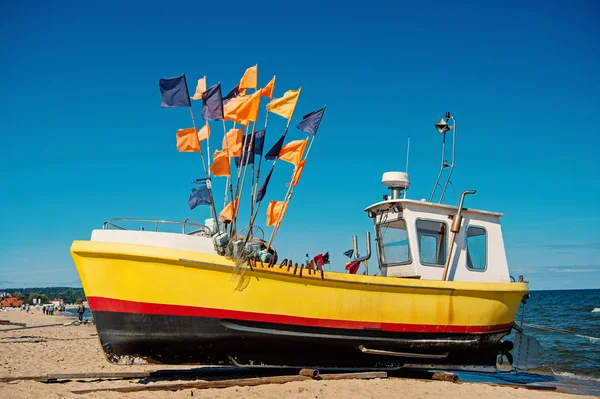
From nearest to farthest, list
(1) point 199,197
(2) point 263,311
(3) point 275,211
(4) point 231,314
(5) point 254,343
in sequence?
(4) point 231,314 → (2) point 263,311 → (5) point 254,343 → (3) point 275,211 → (1) point 199,197

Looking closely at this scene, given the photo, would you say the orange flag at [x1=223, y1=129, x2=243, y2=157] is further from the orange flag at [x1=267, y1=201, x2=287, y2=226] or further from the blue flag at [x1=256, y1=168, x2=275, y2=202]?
the orange flag at [x1=267, y1=201, x2=287, y2=226]

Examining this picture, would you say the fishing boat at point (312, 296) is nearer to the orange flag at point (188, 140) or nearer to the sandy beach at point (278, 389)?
the sandy beach at point (278, 389)

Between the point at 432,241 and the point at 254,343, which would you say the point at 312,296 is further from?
the point at 432,241

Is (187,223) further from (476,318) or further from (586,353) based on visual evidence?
(586,353)

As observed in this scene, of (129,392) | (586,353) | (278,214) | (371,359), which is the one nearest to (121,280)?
(129,392)

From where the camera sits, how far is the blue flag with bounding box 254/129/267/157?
10.4 m

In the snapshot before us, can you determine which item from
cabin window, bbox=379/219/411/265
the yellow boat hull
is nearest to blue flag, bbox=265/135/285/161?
the yellow boat hull

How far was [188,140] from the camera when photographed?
31.4ft

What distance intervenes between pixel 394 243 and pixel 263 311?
3752 millimetres

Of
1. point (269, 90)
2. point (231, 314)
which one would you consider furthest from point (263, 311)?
point (269, 90)

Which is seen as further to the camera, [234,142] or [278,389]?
[234,142]

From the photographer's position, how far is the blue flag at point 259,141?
10.4 meters

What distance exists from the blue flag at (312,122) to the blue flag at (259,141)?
77cm

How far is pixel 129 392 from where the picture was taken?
29.2ft
